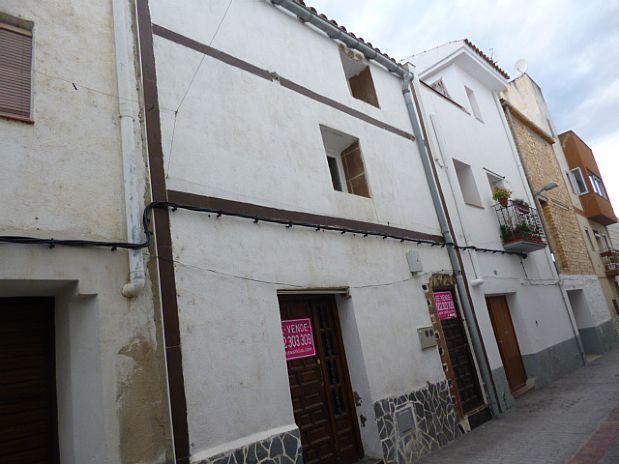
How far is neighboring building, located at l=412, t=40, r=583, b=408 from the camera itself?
9617mm

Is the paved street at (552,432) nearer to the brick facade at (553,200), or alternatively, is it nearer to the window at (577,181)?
the brick facade at (553,200)

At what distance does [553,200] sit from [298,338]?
43.8ft

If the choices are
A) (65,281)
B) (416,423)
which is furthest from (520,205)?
(65,281)

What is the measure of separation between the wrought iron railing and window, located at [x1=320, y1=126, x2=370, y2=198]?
5.32 meters

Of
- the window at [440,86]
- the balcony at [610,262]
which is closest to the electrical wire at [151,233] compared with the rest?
the window at [440,86]

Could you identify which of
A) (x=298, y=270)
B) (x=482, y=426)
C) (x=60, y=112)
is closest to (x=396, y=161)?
(x=298, y=270)

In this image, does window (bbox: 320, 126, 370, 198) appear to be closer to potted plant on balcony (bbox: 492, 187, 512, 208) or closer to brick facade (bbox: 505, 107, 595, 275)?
potted plant on balcony (bbox: 492, 187, 512, 208)

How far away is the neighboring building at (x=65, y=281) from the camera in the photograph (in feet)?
11.7

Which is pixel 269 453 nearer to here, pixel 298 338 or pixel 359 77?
pixel 298 338

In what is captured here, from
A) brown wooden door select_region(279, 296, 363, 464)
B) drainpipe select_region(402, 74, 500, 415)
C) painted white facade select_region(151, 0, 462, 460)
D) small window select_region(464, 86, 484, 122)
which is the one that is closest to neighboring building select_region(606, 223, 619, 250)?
small window select_region(464, 86, 484, 122)

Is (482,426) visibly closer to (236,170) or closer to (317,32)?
(236,170)

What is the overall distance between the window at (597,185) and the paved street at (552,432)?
12.4 m

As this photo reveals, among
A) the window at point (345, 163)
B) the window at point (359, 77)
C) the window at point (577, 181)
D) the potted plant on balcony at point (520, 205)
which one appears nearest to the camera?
the window at point (345, 163)

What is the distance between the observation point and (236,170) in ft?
18.2
